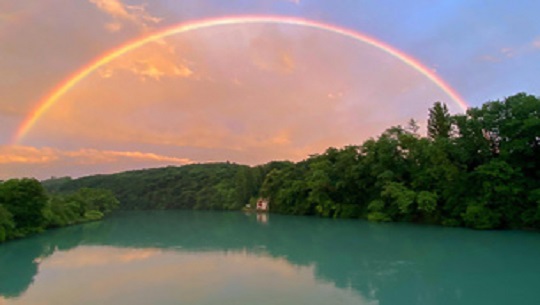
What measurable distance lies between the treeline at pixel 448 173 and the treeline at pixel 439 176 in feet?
0.15

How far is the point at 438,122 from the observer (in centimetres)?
2938

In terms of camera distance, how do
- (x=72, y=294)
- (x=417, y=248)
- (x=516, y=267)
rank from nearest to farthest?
(x=72, y=294), (x=516, y=267), (x=417, y=248)

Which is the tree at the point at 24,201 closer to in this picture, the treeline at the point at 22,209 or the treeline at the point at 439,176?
the treeline at the point at 22,209

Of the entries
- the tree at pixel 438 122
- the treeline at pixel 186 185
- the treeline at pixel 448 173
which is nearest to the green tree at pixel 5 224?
the treeline at pixel 448 173

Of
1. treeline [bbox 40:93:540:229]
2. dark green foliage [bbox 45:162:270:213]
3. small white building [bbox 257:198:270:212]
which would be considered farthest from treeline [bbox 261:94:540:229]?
dark green foliage [bbox 45:162:270:213]

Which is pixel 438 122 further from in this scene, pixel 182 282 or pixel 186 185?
pixel 186 185

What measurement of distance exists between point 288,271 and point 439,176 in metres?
17.2

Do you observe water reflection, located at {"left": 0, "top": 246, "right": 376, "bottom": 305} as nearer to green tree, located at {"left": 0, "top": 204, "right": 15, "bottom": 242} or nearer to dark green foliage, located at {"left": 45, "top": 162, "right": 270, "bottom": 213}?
green tree, located at {"left": 0, "top": 204, "right": 15, "bottom": 242}

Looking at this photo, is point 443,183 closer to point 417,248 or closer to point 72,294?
point 417,248

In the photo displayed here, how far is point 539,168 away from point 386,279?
1634 centimetres

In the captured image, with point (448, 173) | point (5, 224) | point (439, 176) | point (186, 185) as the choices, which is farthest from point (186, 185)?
point (448, 173)

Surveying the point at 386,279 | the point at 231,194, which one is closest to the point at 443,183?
the point at 386,279

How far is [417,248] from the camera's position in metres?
14.8

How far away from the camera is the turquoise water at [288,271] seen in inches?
330
